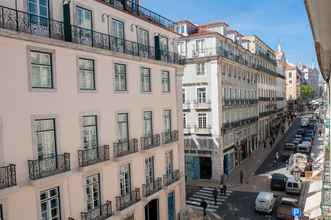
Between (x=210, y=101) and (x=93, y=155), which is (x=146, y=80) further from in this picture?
(x=210, y=101)

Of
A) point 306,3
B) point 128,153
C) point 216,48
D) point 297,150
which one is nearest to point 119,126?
point 128,153

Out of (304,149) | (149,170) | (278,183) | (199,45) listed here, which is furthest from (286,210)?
(304,149)

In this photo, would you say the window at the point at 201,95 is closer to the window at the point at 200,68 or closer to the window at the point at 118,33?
the window at the point at 200,68

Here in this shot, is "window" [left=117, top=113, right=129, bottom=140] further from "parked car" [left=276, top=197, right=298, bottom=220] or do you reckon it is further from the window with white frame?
"parked car" [left=276, top=197, right=298, bottom=220]

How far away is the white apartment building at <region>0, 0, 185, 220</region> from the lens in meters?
12.9

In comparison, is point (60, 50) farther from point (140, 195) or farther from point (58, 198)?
point (140, 195)

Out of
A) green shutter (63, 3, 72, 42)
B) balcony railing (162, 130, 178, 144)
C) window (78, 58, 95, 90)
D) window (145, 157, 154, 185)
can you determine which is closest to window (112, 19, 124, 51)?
window (78, 58, 95, 90)

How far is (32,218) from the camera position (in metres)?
13.4

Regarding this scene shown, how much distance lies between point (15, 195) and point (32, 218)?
4.47ft

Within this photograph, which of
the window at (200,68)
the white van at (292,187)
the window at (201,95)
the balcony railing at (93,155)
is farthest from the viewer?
the window at (201,95)

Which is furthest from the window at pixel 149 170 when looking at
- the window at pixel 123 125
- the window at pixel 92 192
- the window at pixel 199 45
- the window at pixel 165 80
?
the window at pixel 199 45

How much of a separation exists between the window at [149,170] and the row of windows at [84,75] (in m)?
4.94

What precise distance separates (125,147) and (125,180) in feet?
7.09

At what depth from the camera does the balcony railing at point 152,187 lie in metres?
20.8
